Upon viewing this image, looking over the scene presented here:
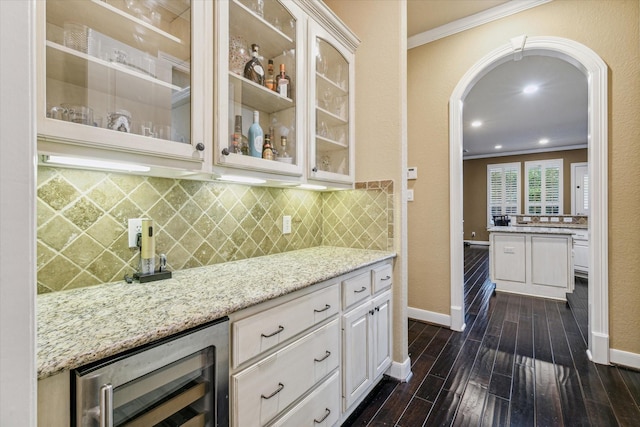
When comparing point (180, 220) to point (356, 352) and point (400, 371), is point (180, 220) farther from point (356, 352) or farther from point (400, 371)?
point (400, 371)

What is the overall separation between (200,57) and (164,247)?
0.84 m

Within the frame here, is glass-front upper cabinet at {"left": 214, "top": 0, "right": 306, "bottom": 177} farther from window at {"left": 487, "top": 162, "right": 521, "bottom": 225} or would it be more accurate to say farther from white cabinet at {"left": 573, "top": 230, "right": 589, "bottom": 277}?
window at {"left": 487, "top": 162, "right": 521, "bottom": 225}

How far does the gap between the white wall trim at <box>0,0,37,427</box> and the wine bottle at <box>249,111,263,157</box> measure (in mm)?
988

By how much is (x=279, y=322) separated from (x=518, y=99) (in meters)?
5.19

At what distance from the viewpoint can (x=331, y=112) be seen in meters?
2.00

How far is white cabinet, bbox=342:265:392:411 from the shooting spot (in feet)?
4.74

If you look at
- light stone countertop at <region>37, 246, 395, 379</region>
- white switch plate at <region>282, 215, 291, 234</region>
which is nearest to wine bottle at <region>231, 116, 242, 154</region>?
light stone countertop at <region>37, 246, 395, 379</region>

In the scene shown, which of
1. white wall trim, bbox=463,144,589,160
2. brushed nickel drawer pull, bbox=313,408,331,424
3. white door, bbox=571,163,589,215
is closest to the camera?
brushed nickel drawer pull, bbox=313,408,331,424

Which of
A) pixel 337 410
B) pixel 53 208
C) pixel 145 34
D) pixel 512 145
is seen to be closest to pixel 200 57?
pixel 145 34

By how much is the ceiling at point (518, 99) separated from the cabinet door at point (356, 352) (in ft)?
8.93

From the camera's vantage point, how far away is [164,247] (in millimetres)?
1269

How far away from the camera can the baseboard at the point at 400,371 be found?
1905 mm

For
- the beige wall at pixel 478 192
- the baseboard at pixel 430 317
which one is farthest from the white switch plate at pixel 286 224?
the beige wall at pixel 478 192

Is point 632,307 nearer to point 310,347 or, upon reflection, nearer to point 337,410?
point 337,410
